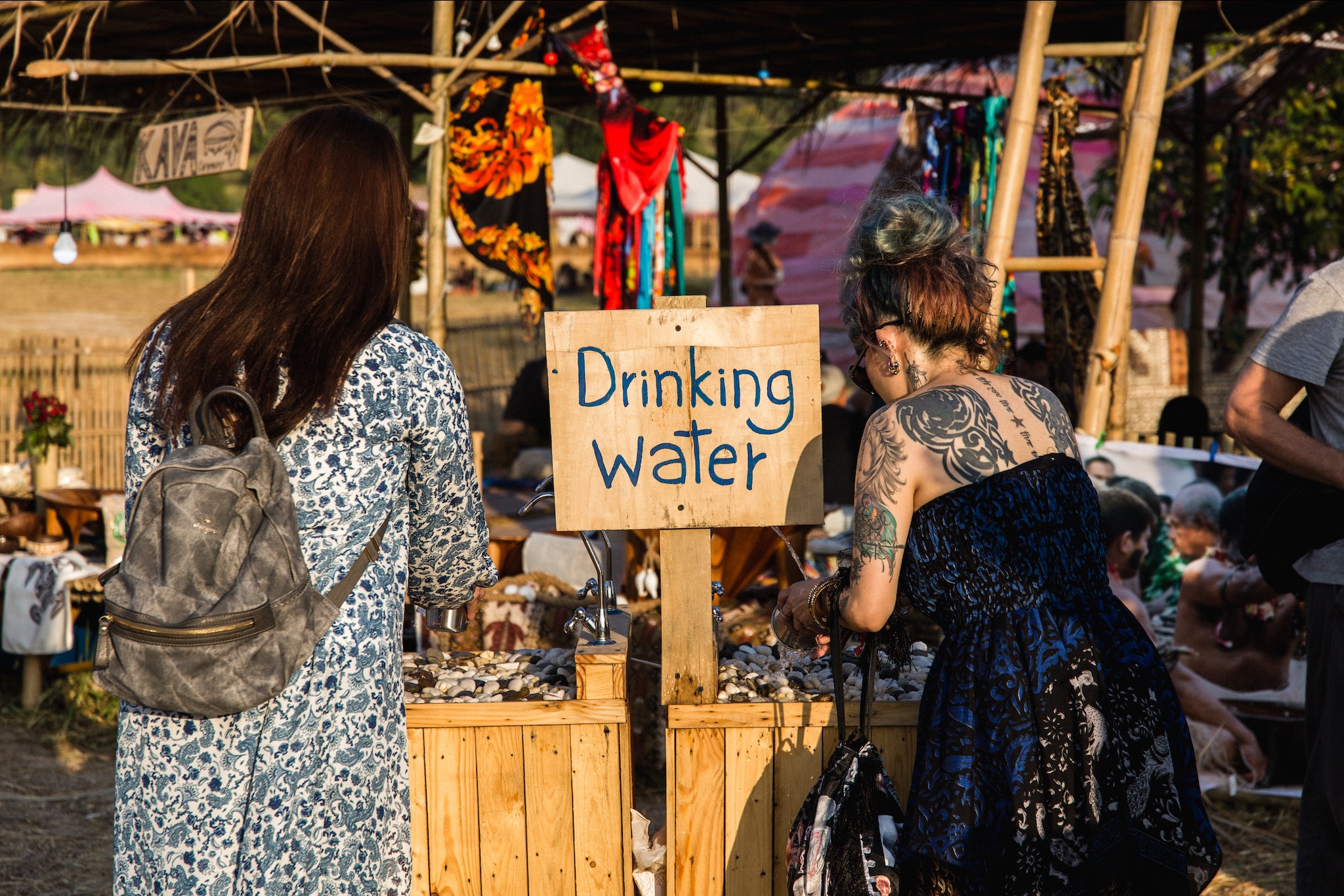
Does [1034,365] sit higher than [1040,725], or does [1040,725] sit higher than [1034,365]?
[1034,365]

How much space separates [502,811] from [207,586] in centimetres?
84

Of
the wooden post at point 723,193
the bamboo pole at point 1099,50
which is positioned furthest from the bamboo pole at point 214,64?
the wooden post at point 723,193

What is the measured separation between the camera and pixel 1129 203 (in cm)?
384

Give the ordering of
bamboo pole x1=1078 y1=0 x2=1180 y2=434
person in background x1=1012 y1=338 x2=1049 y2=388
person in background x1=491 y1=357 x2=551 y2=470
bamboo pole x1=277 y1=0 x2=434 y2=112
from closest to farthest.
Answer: bamboo pole x1=1078 y1=0 x2=1180 y2=434
bamboo pole x1=277 y1=0 x2=434 y2=112
person in background x1=1012 y1=338 x2=1049 y2=388
person in background x1=491 y1=357 x2=551 y2=470

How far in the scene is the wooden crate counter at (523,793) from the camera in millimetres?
2021

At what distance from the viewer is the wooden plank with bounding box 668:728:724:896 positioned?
203 centimetres

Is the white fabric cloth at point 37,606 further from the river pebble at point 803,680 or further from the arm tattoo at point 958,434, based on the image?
the arm tattoo at point 958,434

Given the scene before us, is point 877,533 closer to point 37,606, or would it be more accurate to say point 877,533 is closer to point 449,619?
point 449,619

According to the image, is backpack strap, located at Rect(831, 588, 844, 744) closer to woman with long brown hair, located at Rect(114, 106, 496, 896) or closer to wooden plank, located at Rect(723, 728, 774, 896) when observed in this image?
wooden plank, located at Rect(723, 728, 774, 896)

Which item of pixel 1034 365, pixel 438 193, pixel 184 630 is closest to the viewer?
pixel 184 630

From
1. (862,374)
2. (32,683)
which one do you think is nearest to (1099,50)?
(862,374)

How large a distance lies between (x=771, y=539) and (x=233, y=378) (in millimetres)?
3458

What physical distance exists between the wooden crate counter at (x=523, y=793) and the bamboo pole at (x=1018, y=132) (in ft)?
7.58

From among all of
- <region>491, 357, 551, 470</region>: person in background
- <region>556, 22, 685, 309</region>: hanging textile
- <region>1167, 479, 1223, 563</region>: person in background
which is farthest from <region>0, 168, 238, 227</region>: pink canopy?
<region>1167, 479, 1223, 563</region>: person in background
